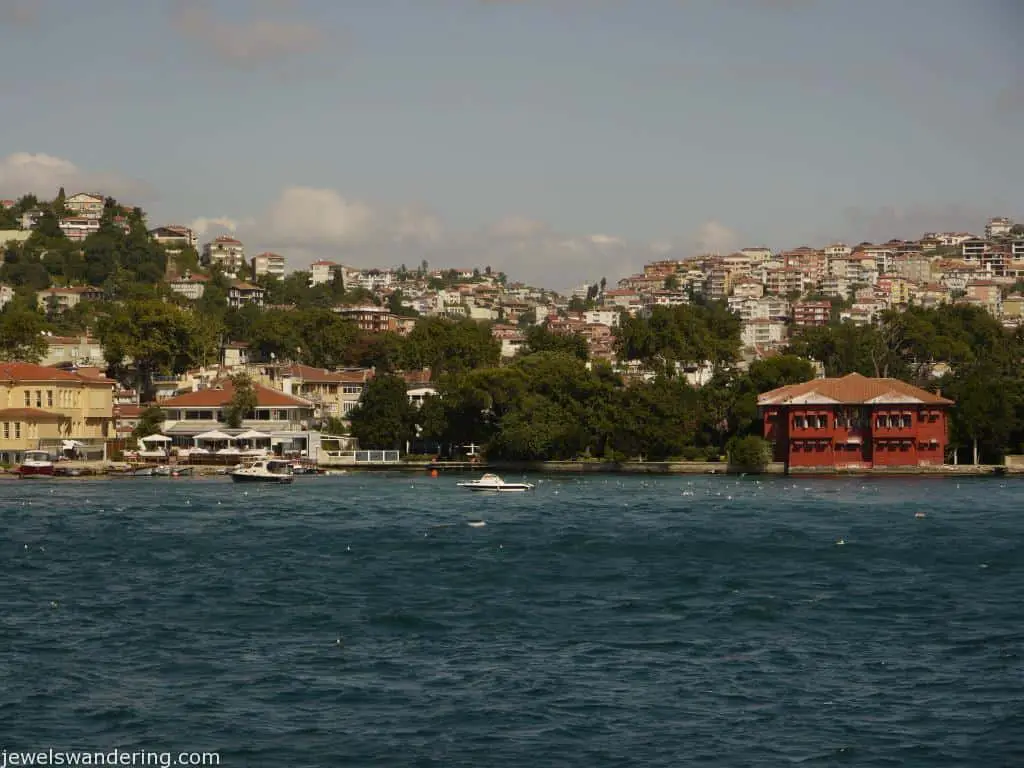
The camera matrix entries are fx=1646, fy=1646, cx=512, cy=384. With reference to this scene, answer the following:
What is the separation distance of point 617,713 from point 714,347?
108114 millimetres

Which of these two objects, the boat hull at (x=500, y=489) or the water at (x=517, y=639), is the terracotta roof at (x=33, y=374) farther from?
the water at (x=517, y=639)

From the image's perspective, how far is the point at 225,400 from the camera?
3511 inches

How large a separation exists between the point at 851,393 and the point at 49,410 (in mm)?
40691

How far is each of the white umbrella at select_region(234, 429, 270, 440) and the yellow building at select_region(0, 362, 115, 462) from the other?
7.41m

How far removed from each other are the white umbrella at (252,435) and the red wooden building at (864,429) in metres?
26.2

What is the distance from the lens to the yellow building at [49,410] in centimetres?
8181

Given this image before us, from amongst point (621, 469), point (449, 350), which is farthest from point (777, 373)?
point (449, 350)

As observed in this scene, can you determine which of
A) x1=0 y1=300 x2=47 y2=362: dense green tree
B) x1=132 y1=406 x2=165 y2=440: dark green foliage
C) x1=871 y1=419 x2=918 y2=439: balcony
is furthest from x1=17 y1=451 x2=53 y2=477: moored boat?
x1=871 y1=419 x2=918 y2=439: balcony

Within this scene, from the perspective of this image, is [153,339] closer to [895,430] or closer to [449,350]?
[449,350]

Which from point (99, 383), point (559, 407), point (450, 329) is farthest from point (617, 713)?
point (450, 329)

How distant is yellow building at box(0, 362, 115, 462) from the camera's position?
3221 inches

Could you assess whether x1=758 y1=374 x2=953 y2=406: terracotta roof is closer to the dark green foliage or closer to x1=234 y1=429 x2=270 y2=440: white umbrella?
x1=234 y1=429 x2=270 y2=440: white umbrella

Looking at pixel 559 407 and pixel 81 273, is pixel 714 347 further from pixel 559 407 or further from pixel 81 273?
pixel 81 273

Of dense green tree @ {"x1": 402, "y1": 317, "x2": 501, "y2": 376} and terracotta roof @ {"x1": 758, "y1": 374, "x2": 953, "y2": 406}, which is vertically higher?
dense green tree @ {"x1": 402, "y1": 317, "x2": 501, "y2": 376}
